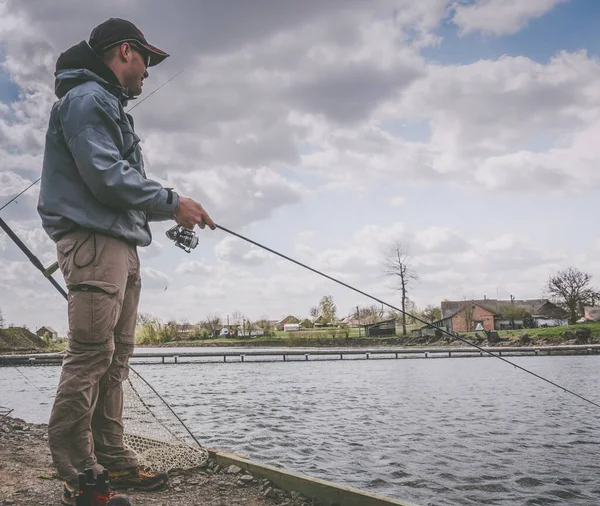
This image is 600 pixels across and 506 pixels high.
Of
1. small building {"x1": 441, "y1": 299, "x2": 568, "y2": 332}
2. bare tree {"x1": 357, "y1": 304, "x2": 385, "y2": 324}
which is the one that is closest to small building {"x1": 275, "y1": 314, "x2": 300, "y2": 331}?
bare tree {"x1": 357, "y1": 304, "x2": 385, "y2": 324}

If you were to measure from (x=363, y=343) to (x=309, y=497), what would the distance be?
A: 6768 centimetres

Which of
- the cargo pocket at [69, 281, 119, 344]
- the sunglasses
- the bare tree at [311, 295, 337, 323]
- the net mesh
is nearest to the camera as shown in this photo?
the cargo pocket at [69, 281, 119, 344]

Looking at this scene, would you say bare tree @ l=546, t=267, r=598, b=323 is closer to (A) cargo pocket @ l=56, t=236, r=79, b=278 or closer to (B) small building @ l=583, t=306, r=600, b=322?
(B) small building @ l=583, t=306, r=600, b=322

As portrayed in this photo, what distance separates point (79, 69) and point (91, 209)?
83cm

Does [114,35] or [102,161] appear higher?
[114,35]

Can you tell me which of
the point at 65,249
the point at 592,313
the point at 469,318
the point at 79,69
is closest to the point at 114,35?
the point at 79,69

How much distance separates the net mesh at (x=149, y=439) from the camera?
12.9ft

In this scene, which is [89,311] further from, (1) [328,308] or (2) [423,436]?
(1) [328,308]

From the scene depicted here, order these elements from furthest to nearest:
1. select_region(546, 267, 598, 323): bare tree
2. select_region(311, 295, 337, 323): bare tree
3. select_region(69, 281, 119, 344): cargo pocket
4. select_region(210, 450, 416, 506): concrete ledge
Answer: select_region(311, 295, 337, 323): bare tree → select_region(546, 267, 598, 323): bare tree → select_region(210, 450, 416, 506): concrete ledge → select_region(69, 281, 119, 344): cargo pocket

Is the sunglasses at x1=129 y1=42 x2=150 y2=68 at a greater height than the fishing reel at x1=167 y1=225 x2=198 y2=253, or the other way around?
the sunglasses at x1=129 y1=42 x2=150 y2=68

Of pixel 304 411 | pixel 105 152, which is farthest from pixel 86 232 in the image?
pixel 304 411

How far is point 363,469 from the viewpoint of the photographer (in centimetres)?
621

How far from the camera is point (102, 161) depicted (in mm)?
2572

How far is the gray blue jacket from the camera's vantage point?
2.57 metres
